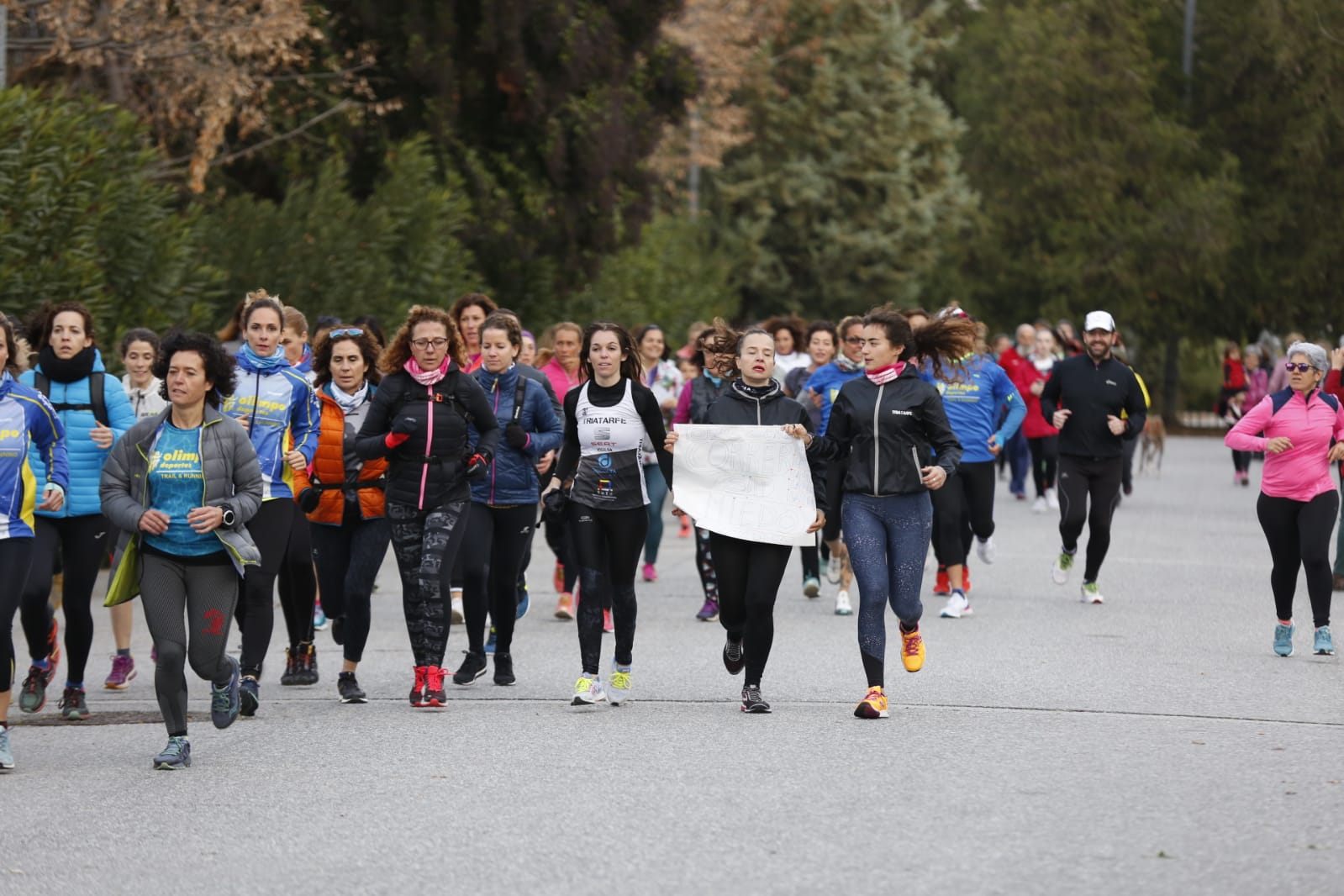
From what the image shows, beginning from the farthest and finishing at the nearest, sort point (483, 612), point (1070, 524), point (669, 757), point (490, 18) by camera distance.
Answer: point (490, 18), point (1070, 524), point (483, 612), point (669, 757)

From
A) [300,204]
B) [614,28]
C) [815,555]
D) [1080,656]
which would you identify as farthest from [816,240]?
[1080,656]

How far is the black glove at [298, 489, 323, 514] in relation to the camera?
992 cm

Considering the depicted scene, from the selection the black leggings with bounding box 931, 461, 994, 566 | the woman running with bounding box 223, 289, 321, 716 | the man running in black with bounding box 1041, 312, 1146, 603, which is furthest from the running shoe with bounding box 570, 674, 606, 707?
the man running in black with bounding box 1041, 312, 1146, 603

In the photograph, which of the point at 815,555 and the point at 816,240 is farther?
the point at 816,240

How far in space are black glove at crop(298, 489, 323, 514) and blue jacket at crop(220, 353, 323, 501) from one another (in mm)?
80

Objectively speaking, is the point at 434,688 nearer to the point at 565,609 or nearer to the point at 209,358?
the point at 209,358

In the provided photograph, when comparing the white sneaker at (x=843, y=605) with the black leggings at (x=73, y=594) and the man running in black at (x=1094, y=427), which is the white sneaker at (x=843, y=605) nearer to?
the man running in black at (x=1094, y=427)

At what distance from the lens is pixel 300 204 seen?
69.4 ft

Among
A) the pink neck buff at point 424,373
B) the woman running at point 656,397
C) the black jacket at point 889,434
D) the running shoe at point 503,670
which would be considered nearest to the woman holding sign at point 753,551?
the black jacket at point 889,434

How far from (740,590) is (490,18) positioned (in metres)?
17.8

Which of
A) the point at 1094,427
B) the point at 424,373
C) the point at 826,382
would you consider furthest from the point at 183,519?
the point at 1094,427

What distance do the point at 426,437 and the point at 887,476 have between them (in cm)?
223

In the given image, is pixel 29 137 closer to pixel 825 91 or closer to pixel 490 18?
pixel 490 18

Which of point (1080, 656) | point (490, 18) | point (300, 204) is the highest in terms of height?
point (490, 18)
